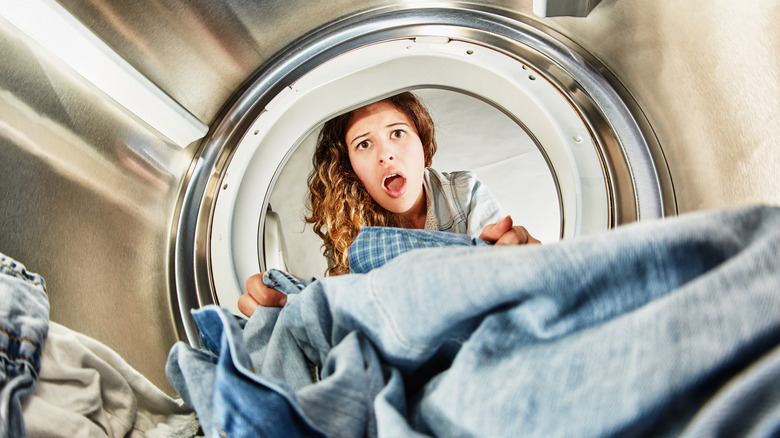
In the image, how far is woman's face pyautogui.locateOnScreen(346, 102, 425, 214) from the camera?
127 centimetres

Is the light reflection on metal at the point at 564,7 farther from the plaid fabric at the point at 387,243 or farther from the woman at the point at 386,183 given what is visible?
the woman at the point at 386,183

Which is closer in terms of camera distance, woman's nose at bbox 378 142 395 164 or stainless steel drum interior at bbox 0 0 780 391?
stainless steel drum interior at bbox 0 0 780 391

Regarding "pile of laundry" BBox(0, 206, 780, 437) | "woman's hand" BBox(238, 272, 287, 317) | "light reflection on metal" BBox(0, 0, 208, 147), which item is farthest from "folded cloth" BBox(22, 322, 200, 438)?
"light reflection on metal" BBox(0, 0, 208, 147)

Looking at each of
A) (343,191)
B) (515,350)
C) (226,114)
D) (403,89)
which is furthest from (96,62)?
(343,191)

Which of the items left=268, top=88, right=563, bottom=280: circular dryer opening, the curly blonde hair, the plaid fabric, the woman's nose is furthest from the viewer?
left=268, top=88, right=563, bottom=280: circular dryer opening

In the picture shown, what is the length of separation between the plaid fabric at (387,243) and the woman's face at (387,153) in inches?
20.8

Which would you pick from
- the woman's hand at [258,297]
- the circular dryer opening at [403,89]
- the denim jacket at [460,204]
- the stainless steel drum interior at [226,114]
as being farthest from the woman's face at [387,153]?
the woman's hand at [258,297]

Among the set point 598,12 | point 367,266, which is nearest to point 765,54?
point 598,12

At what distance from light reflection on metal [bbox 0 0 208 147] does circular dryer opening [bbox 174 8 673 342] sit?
0.45 feet

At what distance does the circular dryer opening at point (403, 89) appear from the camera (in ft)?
2.64

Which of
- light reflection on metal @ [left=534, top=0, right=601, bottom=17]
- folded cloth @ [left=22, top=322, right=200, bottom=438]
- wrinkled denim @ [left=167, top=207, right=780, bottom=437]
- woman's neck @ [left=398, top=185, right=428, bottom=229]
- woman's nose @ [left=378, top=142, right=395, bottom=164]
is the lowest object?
folded cloth @ [left=22, top=322, right=200, bottom=438]

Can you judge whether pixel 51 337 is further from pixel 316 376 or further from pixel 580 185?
pixel 580 185

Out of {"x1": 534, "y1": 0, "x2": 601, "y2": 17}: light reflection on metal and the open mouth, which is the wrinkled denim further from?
the open mouth

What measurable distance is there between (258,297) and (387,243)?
23cm
